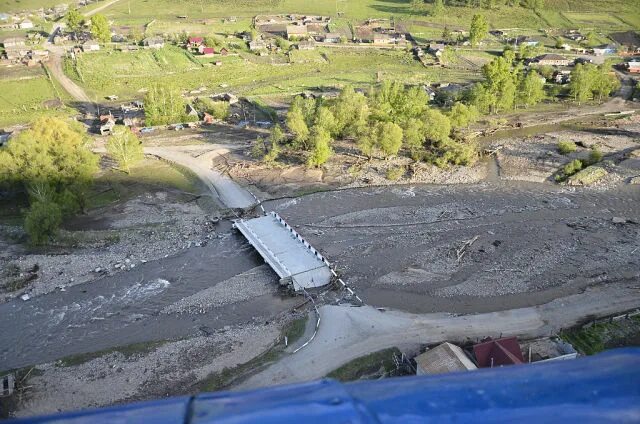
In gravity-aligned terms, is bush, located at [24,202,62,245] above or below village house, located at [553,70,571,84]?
below

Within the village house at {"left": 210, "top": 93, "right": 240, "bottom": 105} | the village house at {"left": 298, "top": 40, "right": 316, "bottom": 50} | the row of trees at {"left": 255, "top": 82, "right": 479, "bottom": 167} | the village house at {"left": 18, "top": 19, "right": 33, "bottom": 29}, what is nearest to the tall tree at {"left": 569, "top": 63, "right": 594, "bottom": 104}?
the row of trees at {"left": 255, "top": 82, "right": 479, "bottom": 167}

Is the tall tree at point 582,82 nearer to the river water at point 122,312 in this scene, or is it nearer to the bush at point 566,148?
the bush at point 566,148

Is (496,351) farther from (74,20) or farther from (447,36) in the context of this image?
(74,20)

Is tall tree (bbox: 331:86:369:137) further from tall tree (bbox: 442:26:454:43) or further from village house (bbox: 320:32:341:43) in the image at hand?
tall tree (bbox: 442:26:454:43)

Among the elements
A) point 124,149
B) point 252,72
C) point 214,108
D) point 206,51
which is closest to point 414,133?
point 214,108

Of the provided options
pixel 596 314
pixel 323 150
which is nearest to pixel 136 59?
pixel 323 150

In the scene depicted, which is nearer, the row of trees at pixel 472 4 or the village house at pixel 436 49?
the village house at pixel 436 49

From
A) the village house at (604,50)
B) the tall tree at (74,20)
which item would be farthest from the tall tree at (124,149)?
the village house at (604,50)
